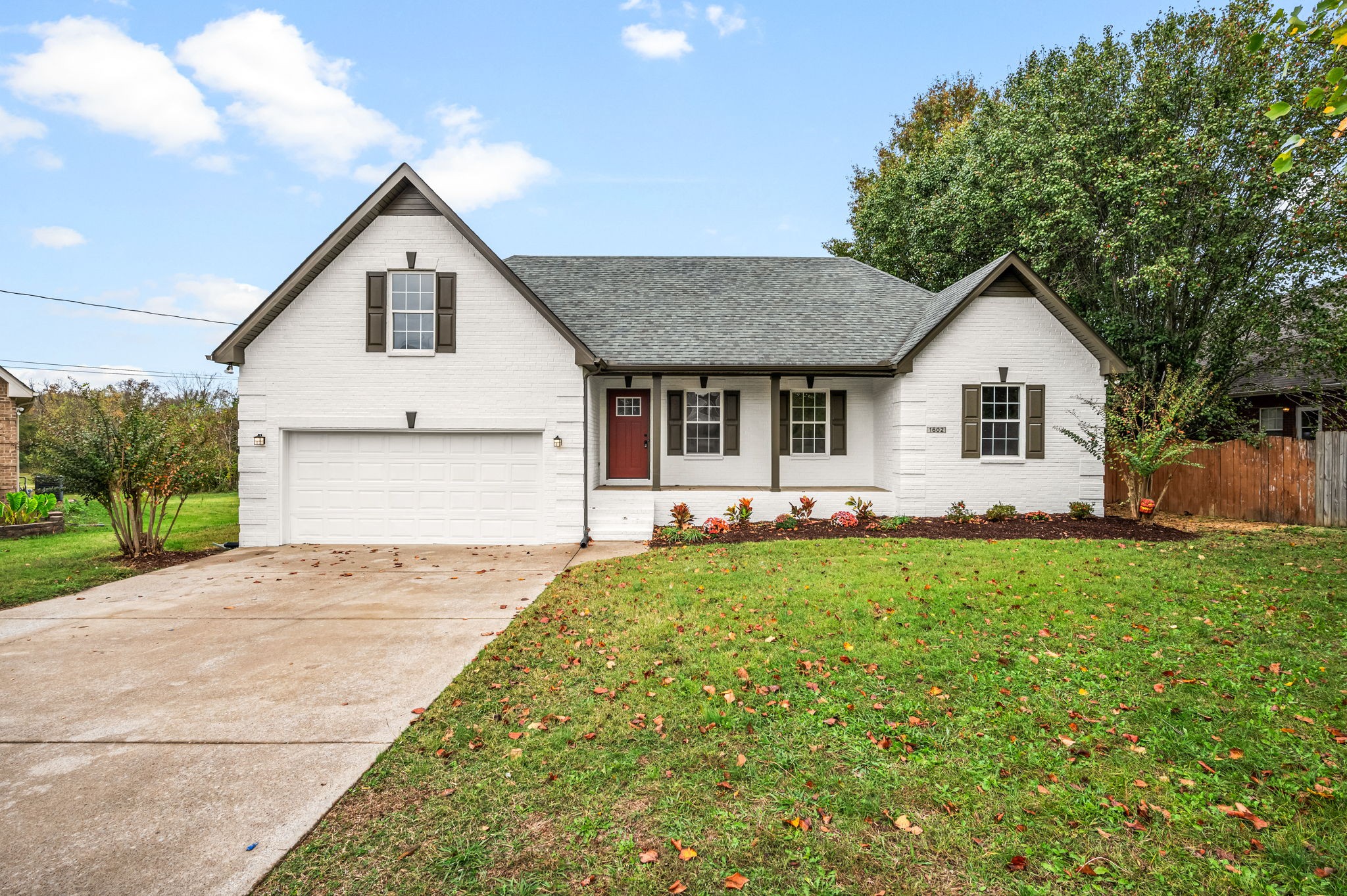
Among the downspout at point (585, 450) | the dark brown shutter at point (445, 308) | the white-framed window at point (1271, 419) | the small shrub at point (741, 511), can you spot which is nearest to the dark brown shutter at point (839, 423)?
the small shrub at point (741, 511)

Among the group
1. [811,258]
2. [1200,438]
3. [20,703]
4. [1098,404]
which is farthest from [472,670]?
[1200,438]

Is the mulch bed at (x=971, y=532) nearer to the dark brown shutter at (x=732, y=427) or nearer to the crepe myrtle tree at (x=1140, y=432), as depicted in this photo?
the crepe myrtle tree at (x=1140, y=432)

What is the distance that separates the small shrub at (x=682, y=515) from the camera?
1273 centimetres

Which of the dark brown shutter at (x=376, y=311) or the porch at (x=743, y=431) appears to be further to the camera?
the porch at (x=743, y=431)

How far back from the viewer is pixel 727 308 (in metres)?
15.5

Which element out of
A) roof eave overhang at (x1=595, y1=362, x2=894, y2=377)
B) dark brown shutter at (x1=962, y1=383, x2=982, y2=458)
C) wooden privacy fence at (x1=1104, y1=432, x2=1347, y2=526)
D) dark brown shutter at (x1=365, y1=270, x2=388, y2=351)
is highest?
dark brown shutter at (x1=365, y1=270, x2=388, y2=351)

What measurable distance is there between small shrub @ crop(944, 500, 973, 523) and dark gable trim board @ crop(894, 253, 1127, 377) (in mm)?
3028

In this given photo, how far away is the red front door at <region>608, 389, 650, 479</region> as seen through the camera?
48.3 ft

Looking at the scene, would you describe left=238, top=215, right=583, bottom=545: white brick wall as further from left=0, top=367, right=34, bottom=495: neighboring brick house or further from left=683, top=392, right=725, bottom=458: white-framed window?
left=0, top=367, right=34, bottom=495: neighboring brick house

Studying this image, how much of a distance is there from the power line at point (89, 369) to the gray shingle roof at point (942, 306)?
124 ft

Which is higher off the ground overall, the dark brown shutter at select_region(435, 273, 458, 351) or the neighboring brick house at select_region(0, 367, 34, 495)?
the dark brown shutter at select_region(435, 273, 458, 351)

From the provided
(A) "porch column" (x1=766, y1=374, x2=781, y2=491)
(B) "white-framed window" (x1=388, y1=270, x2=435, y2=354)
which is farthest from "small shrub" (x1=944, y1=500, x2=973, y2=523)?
(B) "white-framed window" (x1=388, y1=270, x2=435, y2=354)

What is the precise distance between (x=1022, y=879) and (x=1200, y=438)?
53.7ft

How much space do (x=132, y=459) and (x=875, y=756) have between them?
12.2 metres
